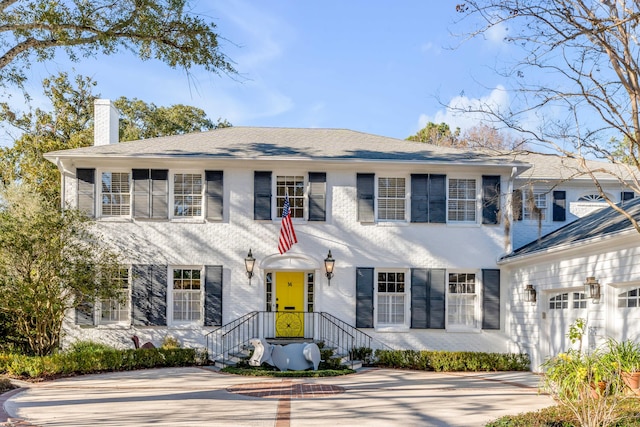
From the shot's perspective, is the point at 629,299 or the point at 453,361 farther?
the point at 453,361

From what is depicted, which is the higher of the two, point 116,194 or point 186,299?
point 116,194

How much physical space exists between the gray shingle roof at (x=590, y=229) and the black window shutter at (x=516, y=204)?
1.16m

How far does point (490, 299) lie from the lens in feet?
55.0

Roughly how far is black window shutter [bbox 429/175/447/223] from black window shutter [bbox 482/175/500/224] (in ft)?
3.51

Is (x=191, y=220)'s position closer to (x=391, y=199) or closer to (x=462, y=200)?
(x=391, y=199)

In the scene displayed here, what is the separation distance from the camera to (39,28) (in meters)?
11.1

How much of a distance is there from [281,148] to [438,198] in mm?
4542

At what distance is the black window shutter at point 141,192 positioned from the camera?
1656cm

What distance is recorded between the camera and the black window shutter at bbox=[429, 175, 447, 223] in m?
16.9

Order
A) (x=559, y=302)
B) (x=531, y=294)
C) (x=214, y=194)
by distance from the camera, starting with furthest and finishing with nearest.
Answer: (x=214, y=194) < (x=531, y=294) < (x=559, y=302)

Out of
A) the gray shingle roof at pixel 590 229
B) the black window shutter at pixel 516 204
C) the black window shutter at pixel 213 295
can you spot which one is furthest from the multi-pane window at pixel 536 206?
the black window shutter at pixel 213 295

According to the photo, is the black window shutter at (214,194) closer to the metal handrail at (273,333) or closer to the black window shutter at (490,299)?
the metal handrail at (273,333)

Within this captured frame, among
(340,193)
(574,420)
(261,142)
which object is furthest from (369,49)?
(574,420)

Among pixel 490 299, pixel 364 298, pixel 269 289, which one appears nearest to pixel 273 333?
pixel 269 289
